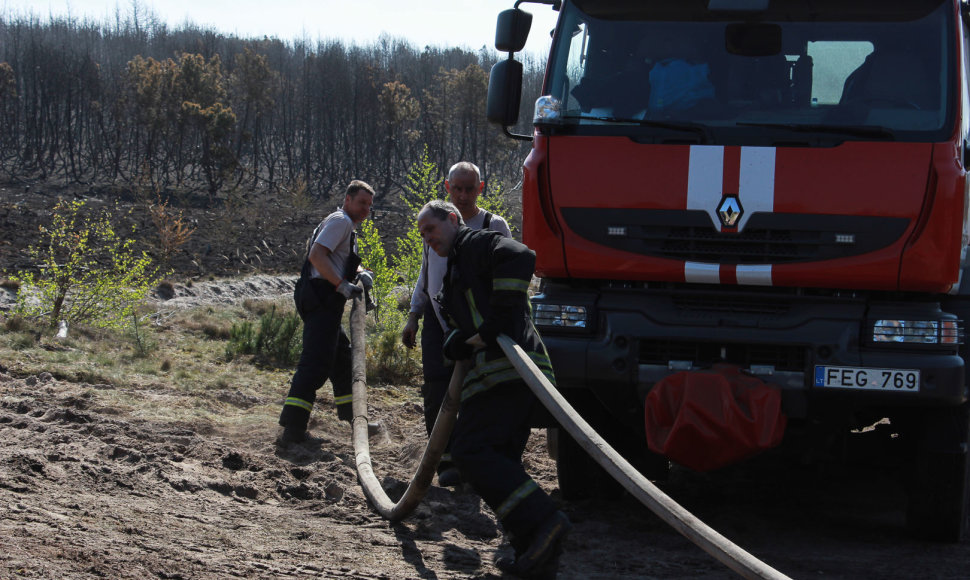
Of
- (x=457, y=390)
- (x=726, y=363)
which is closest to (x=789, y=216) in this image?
(x=726, y=363)

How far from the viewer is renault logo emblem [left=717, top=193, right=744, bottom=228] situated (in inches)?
187

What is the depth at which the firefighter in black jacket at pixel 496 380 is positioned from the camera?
401 cm

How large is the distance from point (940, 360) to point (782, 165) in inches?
46.6

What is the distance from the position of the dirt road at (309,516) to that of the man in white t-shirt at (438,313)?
0.45 metres

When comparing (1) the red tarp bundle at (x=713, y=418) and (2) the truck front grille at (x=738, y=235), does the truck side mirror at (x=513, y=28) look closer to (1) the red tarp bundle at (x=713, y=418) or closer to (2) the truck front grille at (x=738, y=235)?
(2) the truck front grille at (x=738, y=235)

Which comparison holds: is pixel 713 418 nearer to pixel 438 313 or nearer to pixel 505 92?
pixel 438 313

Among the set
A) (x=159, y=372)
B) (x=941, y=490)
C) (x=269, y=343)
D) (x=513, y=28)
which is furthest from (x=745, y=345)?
(x=269, y=343)

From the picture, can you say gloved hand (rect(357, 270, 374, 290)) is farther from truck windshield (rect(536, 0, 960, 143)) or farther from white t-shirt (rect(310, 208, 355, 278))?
truck windshield (rect(536, 0, 960, 143))

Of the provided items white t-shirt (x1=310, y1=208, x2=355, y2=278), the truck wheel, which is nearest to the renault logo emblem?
the truck wheel

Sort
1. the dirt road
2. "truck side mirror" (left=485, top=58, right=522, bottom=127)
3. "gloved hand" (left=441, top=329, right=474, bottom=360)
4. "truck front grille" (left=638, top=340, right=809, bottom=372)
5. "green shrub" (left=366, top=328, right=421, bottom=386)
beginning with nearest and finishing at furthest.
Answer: the dirt road < "gloved hand" (left=441, top=329, right=474, bottom=360) < "truck front grille" (left=638, top=340, right=809, bottom=372) < "truck side mirror" (left=485, top=58, right=522, bottom=127) < "green shrub" (left=366, top=328, right=421, bottom=386)

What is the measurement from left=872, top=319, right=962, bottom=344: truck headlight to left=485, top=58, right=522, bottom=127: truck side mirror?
2.28m

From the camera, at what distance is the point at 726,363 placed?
4.74 m

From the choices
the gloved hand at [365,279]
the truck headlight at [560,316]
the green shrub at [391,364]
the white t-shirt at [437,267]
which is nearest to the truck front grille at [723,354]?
the truck headlight at [560,316]

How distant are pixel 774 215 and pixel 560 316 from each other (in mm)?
1190
